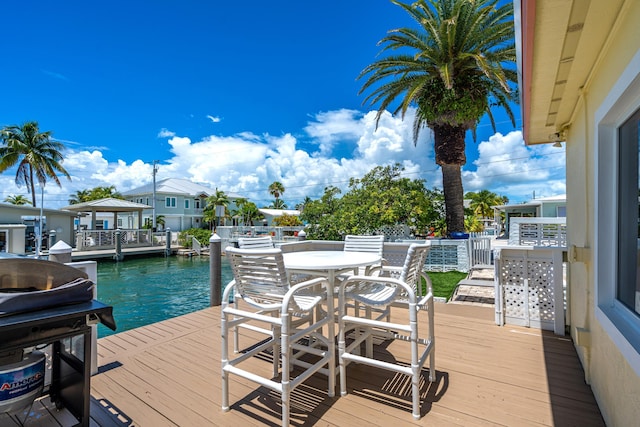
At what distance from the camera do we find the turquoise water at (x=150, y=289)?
7.82 meters

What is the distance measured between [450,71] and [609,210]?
7.01 m

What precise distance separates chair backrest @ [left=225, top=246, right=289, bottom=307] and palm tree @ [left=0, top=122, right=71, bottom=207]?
2479 centimetres

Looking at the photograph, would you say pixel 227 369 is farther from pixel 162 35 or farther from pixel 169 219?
pixel 169 219

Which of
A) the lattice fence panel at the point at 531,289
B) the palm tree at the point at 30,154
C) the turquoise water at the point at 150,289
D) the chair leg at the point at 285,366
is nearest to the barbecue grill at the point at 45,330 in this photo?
the chair leg at the point at 285,366

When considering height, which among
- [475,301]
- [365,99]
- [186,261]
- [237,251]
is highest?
[365,99]

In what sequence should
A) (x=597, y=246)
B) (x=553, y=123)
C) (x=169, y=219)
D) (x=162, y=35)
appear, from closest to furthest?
(x=597, y=246) → (x=553, y=123) → (x=162, y=35) → (x=169, y=219)

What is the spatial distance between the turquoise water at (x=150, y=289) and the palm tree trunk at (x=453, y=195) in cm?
768

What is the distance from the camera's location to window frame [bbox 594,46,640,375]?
1436 millimetres

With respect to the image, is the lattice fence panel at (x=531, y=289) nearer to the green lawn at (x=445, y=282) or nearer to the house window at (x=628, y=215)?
the green lawn at (x=445, y=282)

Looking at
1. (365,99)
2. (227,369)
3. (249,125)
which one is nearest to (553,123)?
(227,369)

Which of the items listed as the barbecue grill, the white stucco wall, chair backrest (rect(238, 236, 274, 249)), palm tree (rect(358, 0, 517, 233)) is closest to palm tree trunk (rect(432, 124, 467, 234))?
palm tree (rect(358, 0, 517, 233))

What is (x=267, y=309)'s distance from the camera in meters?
1.95

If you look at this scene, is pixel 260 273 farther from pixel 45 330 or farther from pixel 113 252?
pixel 113 252

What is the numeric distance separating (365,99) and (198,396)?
346 inches
